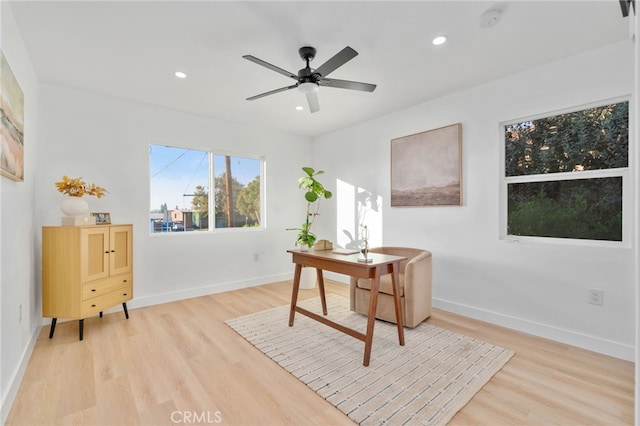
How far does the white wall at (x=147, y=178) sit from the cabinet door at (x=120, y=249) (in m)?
0.42

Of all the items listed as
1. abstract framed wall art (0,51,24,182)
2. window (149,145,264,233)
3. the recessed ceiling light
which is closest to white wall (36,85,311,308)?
window (149,145,264,233)

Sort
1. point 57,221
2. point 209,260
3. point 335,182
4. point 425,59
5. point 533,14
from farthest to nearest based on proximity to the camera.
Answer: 1. point 335,182
2. point 209,260
3. point 57,221
4. point 425,59
5. point 533,14

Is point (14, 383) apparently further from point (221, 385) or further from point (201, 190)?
point (201, 190)

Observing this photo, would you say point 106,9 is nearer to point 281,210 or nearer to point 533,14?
point 533,14

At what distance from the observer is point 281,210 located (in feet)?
16.5

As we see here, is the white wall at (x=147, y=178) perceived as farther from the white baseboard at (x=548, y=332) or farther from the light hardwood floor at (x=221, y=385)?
the white baseboard at (x=548, y=332)

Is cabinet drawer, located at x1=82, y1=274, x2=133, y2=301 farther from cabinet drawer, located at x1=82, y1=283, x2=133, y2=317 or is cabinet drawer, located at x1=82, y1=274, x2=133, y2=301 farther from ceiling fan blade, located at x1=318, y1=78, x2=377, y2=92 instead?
ceiling fan blade, located at x1=318, y1=78, x2=377, y2=92

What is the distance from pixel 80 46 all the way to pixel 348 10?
2.19 metres

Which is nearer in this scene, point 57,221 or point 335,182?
point 57,221

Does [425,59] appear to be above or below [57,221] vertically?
above

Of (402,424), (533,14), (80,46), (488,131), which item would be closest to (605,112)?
(488,131)

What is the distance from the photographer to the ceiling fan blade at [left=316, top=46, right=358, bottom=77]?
76.6 inches

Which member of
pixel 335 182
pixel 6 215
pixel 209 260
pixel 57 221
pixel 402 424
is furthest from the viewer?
pixel 335 182

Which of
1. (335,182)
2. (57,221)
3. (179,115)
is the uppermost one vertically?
(179,115)
